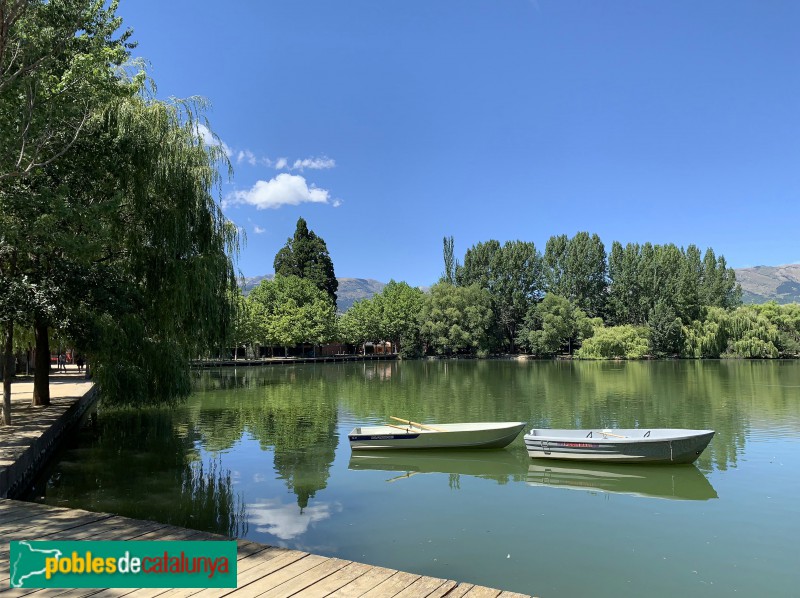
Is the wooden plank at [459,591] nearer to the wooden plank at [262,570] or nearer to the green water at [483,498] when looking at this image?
the wooden plank at [262,570]

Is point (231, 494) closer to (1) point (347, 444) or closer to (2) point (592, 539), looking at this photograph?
(1) point (347, 444)

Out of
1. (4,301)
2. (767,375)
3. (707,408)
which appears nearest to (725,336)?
(767,375)

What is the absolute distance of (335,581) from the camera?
4613 mm

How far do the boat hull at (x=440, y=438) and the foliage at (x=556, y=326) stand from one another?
57.0 meters

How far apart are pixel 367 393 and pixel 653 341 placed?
4797cm

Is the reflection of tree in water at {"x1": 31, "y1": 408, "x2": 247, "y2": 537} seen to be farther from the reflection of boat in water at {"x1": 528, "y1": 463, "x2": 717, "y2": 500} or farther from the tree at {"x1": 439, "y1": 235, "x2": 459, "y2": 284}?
the tree at {"x1": 439, "y1": 235, "x2": 459, "y2": 284}

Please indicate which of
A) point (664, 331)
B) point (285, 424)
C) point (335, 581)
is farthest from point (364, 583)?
point (664, 331)

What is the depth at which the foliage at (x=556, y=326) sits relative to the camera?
227 feet

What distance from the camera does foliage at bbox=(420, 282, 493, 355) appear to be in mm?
71188

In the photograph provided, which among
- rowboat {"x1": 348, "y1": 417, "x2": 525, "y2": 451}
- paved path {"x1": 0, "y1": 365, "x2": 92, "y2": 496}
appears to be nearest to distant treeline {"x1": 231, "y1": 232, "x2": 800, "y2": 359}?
paved path {"x1": 0, "y1": 365, "x2": 92, "y2": 496}

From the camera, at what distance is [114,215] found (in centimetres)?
1320

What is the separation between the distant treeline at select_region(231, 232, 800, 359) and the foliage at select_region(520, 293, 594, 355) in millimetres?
128

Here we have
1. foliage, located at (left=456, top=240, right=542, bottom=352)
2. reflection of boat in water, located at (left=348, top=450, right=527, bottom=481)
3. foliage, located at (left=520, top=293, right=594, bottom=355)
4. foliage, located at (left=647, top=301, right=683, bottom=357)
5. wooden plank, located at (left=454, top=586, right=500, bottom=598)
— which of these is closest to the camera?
wooden plank, located at (left=454, top=586, right=500, bottom=598)

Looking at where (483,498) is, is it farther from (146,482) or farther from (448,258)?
(448,258)
